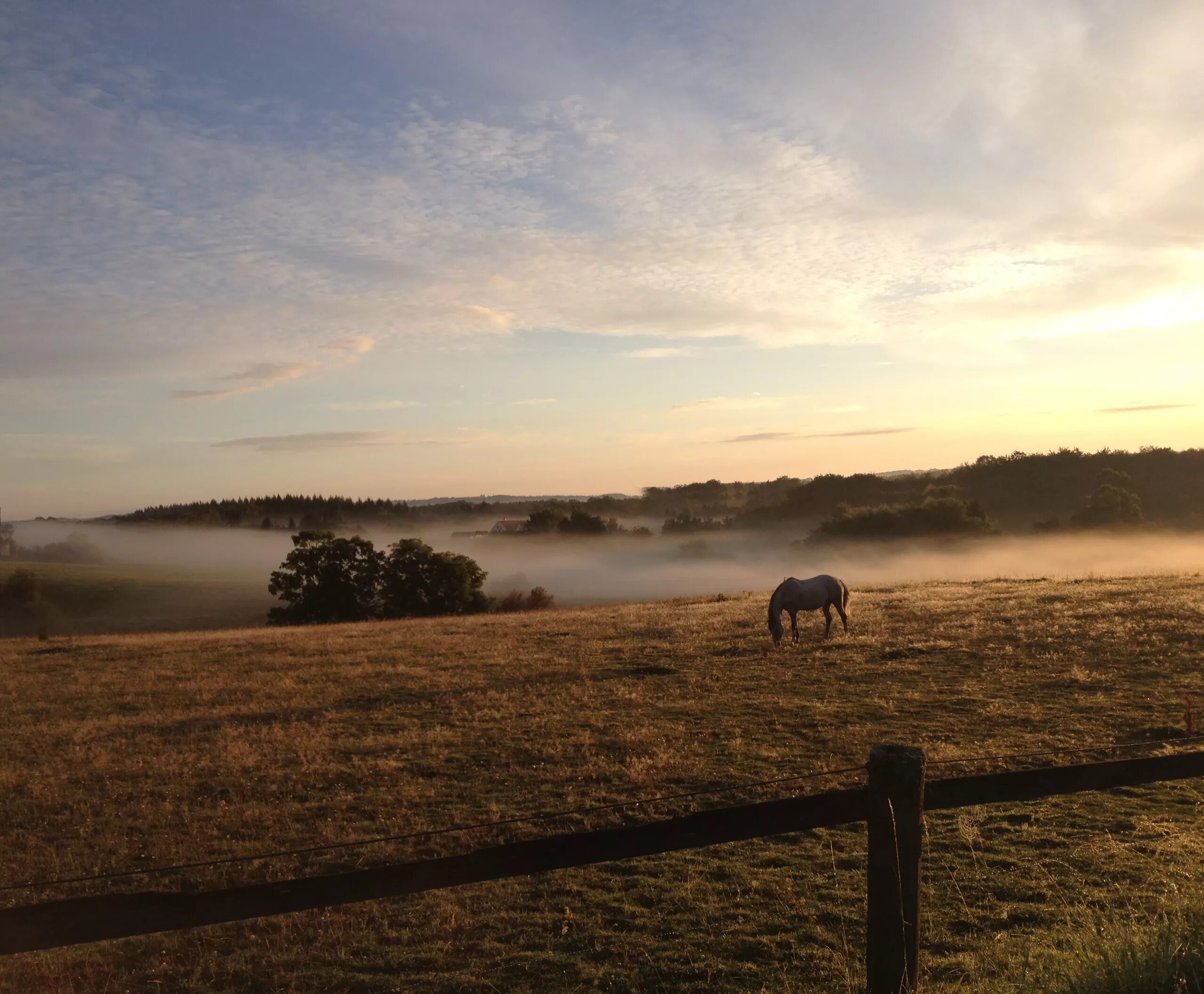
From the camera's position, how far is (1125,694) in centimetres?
1475

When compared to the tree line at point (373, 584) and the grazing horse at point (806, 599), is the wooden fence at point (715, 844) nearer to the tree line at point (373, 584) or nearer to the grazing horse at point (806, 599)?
the grazing horse at point (806, 599)

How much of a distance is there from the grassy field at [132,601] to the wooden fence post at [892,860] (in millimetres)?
71850

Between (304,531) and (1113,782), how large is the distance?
59.2 m

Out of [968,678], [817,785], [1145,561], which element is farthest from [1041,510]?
[817,785]

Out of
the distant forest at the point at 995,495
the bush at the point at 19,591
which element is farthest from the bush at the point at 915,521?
the bush at the point at 19,591

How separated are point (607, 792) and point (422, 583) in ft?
159

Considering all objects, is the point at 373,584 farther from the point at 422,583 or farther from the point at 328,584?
the point at 422,583

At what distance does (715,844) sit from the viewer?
13.8 ft

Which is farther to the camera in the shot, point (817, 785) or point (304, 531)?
point (304, 531)

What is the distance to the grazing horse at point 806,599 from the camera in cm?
2389

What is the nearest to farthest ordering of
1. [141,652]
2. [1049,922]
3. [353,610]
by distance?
[1049,922] → [141,652] → [353,610]

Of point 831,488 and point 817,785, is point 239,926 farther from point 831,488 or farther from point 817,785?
point 831,488

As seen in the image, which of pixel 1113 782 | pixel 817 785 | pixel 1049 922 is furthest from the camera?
pixel 817 785

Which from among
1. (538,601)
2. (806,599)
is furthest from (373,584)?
(806,599)
